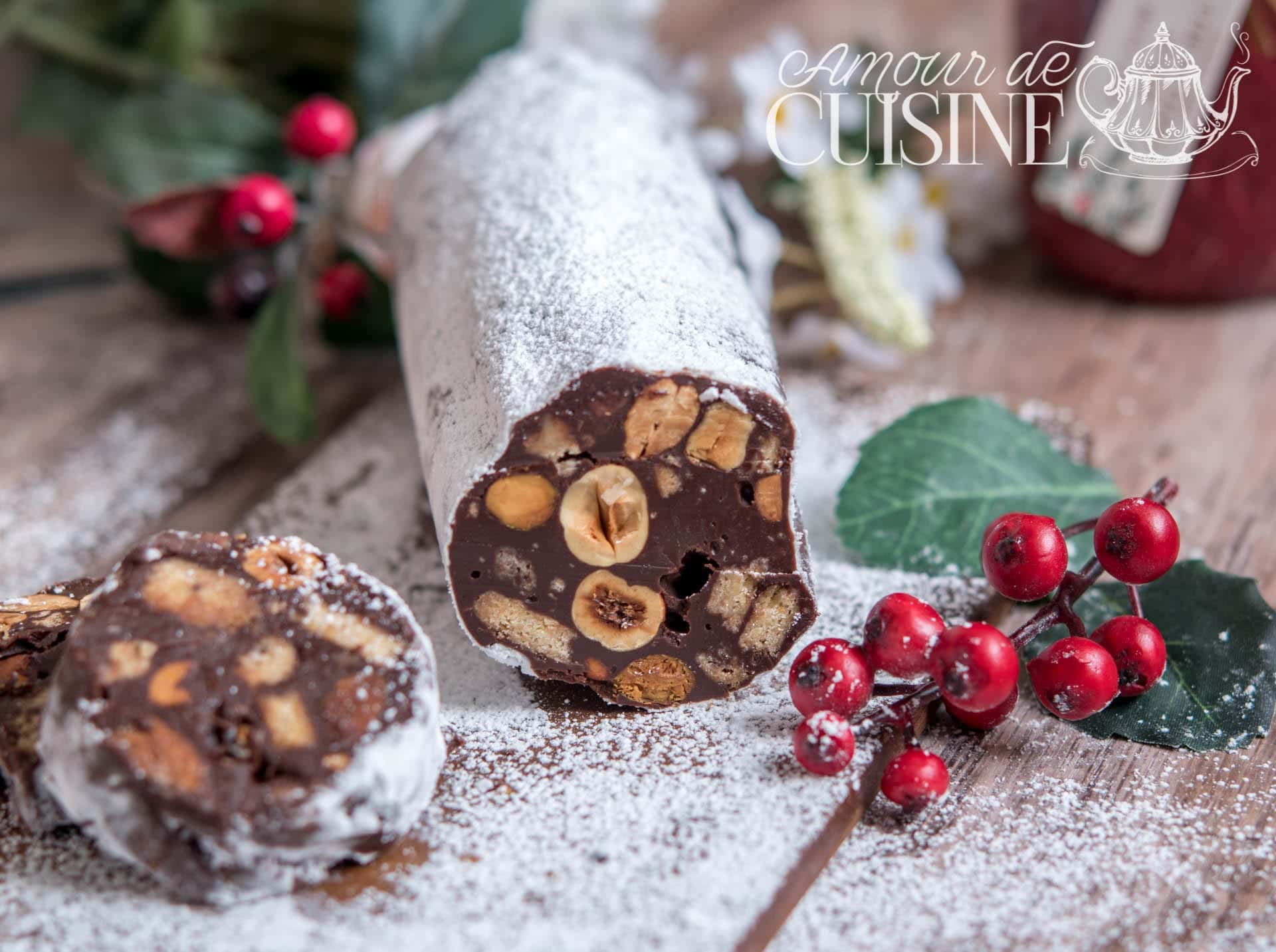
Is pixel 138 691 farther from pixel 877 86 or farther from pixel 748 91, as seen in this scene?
pixel 877 86

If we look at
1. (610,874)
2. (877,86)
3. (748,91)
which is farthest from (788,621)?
(877,86)

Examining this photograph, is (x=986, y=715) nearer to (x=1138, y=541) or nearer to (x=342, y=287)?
(x=1138, y=541)

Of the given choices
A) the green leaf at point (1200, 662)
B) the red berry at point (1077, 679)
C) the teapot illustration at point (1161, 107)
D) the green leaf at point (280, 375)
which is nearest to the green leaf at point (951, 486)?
the green leaf at point (1200, 662)

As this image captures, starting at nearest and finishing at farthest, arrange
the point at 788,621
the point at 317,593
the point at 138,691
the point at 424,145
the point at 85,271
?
the point at 138,691
the point at 317,593
the point at 788,621
the point at 424,145
the point at 85,271

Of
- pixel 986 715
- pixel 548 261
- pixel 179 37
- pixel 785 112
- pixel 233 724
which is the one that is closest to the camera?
pixel 233 724

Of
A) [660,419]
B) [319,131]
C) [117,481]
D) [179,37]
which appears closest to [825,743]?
[660,419]

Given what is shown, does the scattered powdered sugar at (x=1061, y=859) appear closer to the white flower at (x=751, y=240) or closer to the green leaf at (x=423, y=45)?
A: the white flower at (x=751, y=240)
